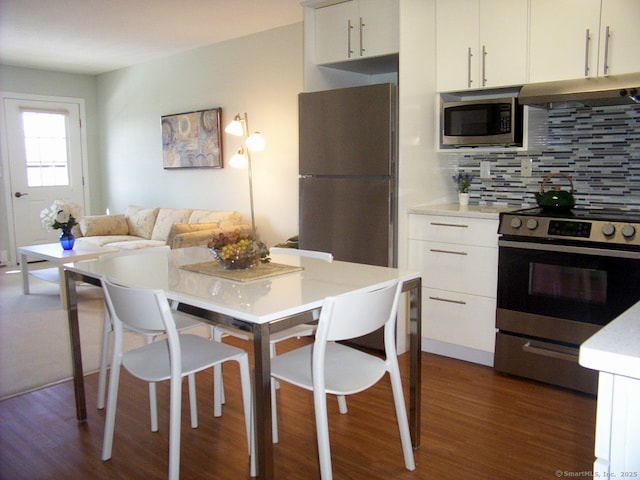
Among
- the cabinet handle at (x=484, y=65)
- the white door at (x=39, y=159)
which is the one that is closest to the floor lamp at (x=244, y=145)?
the cabinet handle at (x=484, y=65)

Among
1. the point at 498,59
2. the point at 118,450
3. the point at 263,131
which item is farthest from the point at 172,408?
the point at 263,131

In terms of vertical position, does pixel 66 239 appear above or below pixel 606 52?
below

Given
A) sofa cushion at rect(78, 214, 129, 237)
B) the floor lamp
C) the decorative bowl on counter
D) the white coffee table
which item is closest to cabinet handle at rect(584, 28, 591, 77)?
the decorative bowl on counter

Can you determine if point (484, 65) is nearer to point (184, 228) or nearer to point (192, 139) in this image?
point (184, 228)

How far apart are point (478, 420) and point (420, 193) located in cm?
150

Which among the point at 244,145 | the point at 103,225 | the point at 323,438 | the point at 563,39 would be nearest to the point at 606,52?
the point at 563,39

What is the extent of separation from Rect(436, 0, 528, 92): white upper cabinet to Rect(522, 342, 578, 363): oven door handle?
4.92ft

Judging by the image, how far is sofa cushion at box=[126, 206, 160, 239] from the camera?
6.38m

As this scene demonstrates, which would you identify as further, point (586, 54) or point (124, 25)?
point (124, 25)

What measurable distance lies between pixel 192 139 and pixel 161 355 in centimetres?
434

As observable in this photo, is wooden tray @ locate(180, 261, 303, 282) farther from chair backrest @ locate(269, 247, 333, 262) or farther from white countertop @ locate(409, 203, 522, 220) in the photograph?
white countertop @ locate(409, 203, 522, 220)

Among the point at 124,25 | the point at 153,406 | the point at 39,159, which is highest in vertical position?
the point at 124,25

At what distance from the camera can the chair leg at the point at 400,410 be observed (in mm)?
2092

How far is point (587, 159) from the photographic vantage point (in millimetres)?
3320
